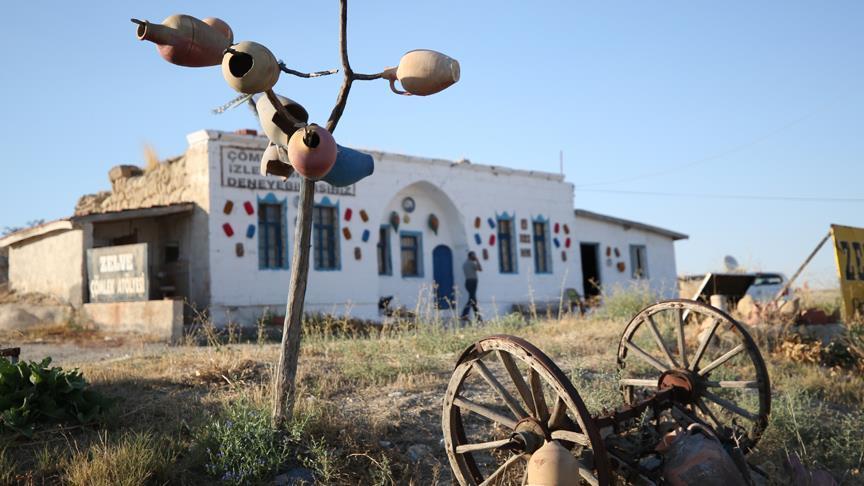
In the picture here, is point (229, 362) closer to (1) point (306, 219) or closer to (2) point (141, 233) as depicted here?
(1) point (306, 219)

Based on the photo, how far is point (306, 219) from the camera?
15.8 feet

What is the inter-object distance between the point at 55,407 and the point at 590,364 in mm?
5188

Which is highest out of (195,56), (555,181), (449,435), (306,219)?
(555,181)

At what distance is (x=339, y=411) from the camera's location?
5.48 metres

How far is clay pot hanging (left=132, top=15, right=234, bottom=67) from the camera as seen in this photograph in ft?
12.6

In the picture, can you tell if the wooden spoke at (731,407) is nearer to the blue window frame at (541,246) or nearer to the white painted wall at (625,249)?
the blue window frame at (541,246)

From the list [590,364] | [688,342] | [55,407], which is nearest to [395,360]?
[590,364]

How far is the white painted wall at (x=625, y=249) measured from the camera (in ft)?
74.5

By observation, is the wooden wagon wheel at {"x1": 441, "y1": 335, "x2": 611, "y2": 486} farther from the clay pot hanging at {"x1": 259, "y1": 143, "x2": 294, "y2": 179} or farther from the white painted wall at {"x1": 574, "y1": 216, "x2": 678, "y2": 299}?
the white painted wall at {"x1": 574, "y1": 216, "x2": 678, "y2": 299}

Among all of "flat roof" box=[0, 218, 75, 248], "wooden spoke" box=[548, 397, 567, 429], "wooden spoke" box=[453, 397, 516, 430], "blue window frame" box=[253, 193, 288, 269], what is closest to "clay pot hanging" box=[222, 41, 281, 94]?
"wooden spoke" box=[453, 397, 516, 430]

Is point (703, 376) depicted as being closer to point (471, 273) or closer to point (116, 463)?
point (116, 463)

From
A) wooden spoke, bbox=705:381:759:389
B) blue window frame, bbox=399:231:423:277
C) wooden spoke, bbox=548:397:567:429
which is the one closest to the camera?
wooden spoke, bbox=548:397:567:429

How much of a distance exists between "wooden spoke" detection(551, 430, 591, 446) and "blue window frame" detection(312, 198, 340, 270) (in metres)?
13.0

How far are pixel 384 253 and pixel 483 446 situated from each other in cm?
1456
